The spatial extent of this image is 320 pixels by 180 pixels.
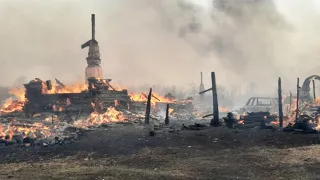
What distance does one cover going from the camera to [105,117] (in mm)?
31625

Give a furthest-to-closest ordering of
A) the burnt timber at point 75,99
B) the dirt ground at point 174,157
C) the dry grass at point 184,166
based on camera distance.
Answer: the burnt timber at point 75,99
the dirt ground at point 174,157
the dry grass at point 184,166

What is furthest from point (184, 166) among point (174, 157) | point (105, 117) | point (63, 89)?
point (63, 89)

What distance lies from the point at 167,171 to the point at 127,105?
89.3 ft

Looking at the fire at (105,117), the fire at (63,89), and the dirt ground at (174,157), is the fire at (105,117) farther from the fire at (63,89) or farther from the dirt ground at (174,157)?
the dirt ground at (174,157)

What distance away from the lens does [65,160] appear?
41.9ft

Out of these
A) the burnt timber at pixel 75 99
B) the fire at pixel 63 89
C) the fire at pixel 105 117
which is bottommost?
the fire at pixel 105 117

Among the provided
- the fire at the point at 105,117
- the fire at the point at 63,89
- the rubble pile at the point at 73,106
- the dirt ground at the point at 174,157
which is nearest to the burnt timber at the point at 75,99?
the rubble pile at the point at 73,106

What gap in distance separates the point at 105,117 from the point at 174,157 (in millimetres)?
19771

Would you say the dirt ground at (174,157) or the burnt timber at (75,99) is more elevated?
the burnt timber at (75,99)

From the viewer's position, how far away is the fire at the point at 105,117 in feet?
98.2

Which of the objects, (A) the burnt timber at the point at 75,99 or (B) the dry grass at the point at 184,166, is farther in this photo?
(A) the burnt timber at the point at 75,99

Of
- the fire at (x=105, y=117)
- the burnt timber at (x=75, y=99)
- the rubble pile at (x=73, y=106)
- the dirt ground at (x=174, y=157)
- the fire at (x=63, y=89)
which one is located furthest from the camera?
the fire at (x=63, y=89)

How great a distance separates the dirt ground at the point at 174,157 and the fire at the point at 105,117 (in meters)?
10.5

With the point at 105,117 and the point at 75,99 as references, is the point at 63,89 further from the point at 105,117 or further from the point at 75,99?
the point at 105,117
